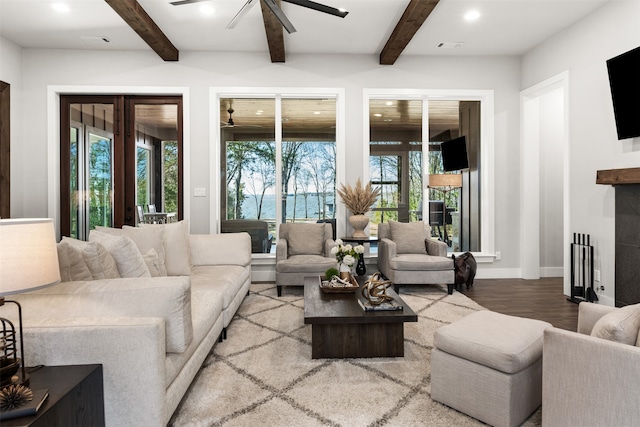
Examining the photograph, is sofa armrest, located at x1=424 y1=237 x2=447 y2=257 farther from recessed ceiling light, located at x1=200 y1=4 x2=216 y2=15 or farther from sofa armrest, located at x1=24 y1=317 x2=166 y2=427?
sofa armrest, located at x1=24 y1=317 x2=166 y2=427

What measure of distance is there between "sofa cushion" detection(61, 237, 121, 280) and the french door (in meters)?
3.10

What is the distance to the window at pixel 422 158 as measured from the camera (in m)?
5.42

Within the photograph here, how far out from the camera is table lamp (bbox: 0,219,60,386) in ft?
4.20

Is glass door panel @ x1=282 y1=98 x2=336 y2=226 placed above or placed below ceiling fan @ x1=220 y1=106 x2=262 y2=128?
below

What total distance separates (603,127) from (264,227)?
4056mm

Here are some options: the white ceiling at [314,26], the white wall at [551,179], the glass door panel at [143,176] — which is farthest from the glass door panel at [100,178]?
the white wall at [551,179]

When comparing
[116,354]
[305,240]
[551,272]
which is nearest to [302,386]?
[116,354]

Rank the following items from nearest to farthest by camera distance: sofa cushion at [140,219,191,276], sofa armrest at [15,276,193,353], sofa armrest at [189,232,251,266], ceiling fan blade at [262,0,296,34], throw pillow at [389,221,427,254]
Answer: sofa armrest at [15,276,193,353]
ceiling fan blade at [262,0,296,34]
sofa cushion at [140,219,191,276]
sofa armrest at [189,232,251,266]
throw pillow at [389,221,427,254]

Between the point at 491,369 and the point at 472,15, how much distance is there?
148 inches

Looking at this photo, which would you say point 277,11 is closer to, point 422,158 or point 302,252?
point 302,252

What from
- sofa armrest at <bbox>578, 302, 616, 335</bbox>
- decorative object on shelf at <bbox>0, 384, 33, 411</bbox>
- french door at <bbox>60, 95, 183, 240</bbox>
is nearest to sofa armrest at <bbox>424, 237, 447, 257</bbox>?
sofa armrest at <bbox>578, 302, 616, 335</bbox>

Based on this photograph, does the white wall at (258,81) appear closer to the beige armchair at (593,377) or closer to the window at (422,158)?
the window at (422,158)

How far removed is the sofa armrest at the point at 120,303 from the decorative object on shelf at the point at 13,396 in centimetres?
50

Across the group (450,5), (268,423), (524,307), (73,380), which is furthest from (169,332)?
(450,5)
